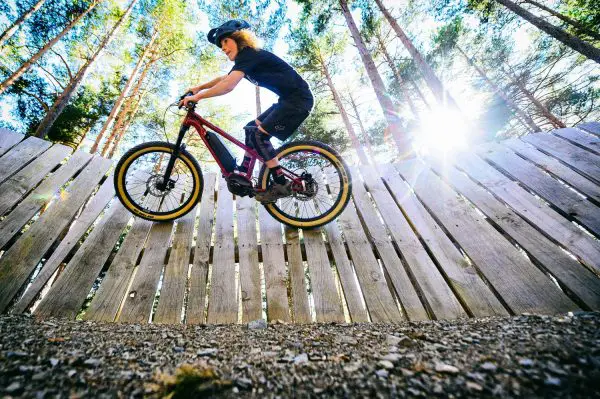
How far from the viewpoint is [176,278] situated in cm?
222

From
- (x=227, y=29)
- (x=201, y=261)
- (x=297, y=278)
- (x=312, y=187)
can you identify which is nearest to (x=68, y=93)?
(x=227, y=29)

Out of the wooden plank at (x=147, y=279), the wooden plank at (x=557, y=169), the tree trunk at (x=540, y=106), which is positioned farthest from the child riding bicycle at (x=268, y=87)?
the tree trunk at (x=540, y=106)

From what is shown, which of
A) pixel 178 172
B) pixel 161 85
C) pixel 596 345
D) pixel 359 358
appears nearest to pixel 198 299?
pixel 359 358

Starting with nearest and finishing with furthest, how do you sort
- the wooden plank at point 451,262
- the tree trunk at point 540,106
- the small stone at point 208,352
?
1. the small stone at point 208,352
2. the wooden plank at point 451,262
3. the tree trunk at point 540,106

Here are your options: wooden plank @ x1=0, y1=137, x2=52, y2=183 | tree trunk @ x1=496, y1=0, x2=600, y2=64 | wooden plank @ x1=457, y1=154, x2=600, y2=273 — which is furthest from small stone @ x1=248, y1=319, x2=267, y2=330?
tree trunk @ x1=496, y1=0, x2=600, y2=64

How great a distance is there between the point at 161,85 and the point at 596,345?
54.9ft

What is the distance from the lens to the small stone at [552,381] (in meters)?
0.82

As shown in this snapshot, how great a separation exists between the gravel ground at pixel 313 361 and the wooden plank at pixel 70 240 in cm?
47

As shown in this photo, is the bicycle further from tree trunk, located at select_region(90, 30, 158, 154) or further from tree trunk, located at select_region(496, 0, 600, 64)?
tree trunk, located at select_region(90, 30, 158, 154)

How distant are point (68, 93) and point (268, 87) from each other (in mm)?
10730

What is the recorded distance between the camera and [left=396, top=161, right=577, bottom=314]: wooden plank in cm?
186

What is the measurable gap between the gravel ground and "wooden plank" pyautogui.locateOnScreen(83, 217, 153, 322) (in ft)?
1.07

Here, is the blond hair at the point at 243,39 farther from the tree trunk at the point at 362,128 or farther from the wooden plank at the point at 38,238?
the tree trunk at the point at 362,128

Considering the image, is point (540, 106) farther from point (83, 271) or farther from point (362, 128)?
point (83, 271)
